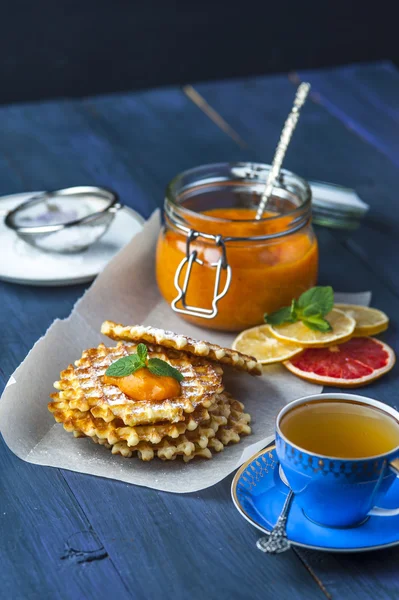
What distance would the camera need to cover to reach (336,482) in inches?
40.4

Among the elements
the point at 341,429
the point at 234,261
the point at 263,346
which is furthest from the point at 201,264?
the point at 341,429

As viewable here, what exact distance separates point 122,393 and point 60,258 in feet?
2.10

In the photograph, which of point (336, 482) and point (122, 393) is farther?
point (122, 393)

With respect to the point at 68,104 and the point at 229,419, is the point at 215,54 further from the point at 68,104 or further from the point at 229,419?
the point at 229,419

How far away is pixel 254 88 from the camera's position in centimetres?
273

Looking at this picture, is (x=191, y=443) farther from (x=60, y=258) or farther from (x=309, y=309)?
(x=60, y=258)

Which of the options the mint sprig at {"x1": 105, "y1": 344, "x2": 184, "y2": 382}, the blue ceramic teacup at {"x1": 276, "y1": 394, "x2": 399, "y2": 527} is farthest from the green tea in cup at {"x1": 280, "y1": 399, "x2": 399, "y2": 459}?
the mint sprig at {"x1": 105, "y1": 344, "x2": 184, "y2": 382}

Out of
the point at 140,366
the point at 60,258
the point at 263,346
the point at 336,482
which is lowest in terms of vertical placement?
the point at 60,258

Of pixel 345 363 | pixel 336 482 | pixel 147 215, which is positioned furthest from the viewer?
pixel 147 215

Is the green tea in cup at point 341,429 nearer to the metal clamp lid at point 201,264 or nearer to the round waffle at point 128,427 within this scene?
the round waffle at point 128,427

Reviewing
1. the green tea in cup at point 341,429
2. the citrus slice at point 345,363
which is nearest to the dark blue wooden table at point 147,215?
the citrus slice at point 345,363

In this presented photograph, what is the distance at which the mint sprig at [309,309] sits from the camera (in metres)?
1.58

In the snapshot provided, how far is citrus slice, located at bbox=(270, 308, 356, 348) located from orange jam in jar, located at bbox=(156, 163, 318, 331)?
0.24 ft

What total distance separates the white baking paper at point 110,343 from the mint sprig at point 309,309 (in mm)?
98
